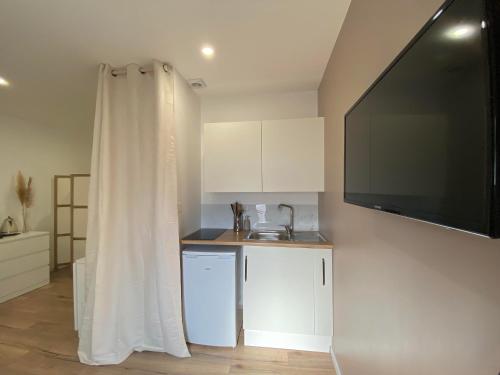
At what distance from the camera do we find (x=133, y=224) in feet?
5.81

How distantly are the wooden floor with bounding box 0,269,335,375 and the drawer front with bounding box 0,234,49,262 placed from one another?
A: 90 centimetres

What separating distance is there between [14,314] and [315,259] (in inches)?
133

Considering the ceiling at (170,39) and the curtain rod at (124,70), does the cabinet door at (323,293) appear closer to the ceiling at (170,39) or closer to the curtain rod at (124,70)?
the ceiling at (170,39)

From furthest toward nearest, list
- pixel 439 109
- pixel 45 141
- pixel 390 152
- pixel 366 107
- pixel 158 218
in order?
pixel 45 141
pixel 158 218
pixel 366 107
pixel 390 152
pixel 439 109

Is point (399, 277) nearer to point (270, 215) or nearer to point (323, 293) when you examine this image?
point (323, 293)

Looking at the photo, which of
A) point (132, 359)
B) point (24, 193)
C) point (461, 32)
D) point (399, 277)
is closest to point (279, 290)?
point (399, 277)

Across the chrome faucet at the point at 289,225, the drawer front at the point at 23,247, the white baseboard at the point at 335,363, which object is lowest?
the white baseboard at the point at 335,363

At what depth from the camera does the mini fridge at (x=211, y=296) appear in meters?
1.83

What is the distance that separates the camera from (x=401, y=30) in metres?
0.74

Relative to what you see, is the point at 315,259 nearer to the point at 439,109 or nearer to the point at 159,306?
the point at 159,306

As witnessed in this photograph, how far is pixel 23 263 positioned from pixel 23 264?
1 centimetres

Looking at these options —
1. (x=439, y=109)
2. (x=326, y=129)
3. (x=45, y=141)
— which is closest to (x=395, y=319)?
(x=439, y=109)

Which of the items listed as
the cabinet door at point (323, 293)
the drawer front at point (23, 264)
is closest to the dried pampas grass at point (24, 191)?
the drawer front at point (23, 264)

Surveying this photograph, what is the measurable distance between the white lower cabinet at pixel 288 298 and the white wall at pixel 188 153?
77 centimetres
